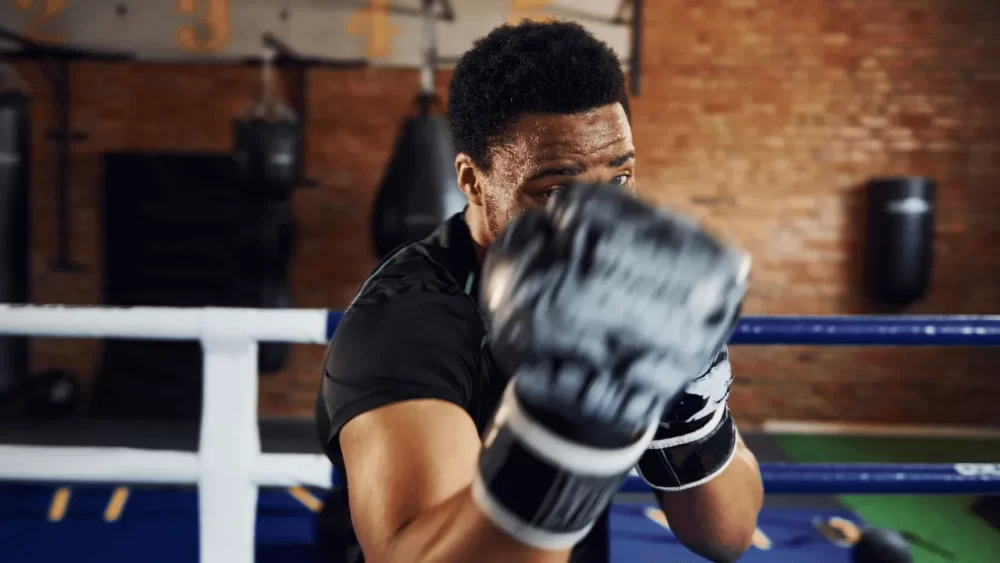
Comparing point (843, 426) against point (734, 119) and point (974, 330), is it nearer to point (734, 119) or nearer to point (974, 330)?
point (734, 119)

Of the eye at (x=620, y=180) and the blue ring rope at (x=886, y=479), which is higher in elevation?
the eye at (x=620, y=180)

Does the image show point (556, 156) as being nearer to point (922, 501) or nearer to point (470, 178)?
point (470, 178)

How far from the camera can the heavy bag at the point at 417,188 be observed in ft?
11.2

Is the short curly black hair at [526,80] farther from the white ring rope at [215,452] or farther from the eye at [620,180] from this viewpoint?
the white ring rope at [215,452]

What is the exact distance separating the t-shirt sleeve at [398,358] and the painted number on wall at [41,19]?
161 inches

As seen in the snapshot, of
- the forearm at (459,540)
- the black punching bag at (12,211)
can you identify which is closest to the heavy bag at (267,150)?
the black punching bag at (12,211)

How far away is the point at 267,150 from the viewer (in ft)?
12.0

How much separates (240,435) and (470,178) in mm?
595

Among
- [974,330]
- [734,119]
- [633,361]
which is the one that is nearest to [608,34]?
[734,119]

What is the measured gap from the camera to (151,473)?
1196 mm

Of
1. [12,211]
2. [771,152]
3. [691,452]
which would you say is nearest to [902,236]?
[771,152]

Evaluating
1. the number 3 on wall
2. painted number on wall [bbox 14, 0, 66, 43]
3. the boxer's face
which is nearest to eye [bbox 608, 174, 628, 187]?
the boxer's face

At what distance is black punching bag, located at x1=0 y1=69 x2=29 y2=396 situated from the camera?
12.0 ft

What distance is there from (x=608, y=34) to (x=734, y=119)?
0.88m
